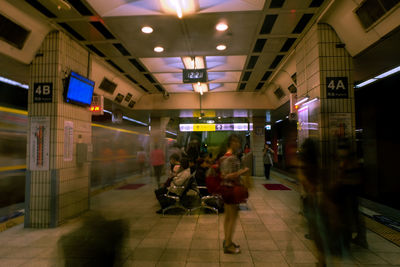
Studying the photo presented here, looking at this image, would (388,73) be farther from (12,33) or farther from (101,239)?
(12,33)

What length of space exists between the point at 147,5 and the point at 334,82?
3.75 metres

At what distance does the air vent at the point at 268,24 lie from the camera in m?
4.45

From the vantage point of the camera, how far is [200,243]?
3.89 meters

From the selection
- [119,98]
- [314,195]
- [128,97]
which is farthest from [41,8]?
[128,97]

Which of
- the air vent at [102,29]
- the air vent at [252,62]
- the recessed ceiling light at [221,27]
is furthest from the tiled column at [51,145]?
the air vent at [252,62]

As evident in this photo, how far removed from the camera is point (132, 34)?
5109mm

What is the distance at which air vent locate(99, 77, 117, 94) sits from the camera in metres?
7.65

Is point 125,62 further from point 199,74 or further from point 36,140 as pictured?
point 36,140

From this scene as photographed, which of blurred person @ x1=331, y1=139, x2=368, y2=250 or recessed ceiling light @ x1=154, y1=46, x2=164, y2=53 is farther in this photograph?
recessed ceiling light @ x1=154, y1=46, x2=164, y2=53

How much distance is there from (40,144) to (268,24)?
5168 millimetres

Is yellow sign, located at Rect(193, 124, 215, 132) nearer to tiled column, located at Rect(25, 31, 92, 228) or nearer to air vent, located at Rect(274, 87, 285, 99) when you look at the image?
air vent, located at Rect(274, 87, 285, 99)

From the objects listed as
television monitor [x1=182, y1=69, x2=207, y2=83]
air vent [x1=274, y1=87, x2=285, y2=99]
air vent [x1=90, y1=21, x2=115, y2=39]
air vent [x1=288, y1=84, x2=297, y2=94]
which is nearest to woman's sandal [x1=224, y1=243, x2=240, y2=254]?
television monitor [x1=182, y1=69, x2=207, y2=83]

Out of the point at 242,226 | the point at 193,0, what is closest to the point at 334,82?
the point at 193,0

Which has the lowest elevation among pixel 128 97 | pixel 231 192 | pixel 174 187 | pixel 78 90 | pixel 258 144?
pixel 174 187
